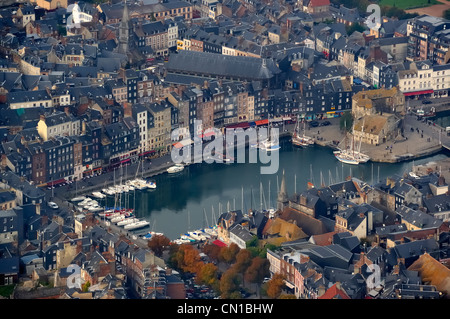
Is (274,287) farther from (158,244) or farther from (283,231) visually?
(158,244)

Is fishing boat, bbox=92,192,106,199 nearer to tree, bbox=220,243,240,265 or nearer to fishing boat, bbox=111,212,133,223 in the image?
fishing boat, bbox=111,212,133,223

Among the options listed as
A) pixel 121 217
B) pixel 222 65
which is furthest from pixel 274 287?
pixel 222 65

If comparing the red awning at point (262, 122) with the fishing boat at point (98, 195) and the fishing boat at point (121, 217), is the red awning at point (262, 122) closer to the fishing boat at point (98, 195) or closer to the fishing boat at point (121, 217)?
the fishing boat at point (98, 195)

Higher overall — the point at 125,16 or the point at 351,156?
the point at 125,16

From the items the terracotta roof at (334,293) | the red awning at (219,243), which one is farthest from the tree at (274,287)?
the red awning at (219,243)

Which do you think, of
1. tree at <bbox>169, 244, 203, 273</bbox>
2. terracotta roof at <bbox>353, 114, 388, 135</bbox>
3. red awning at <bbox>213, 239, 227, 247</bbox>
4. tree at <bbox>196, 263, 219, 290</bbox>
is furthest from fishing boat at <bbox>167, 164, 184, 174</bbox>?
tree at <bbox>196, 263, 219, 290</bbox>

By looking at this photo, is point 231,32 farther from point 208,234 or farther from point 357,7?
point 208,234
